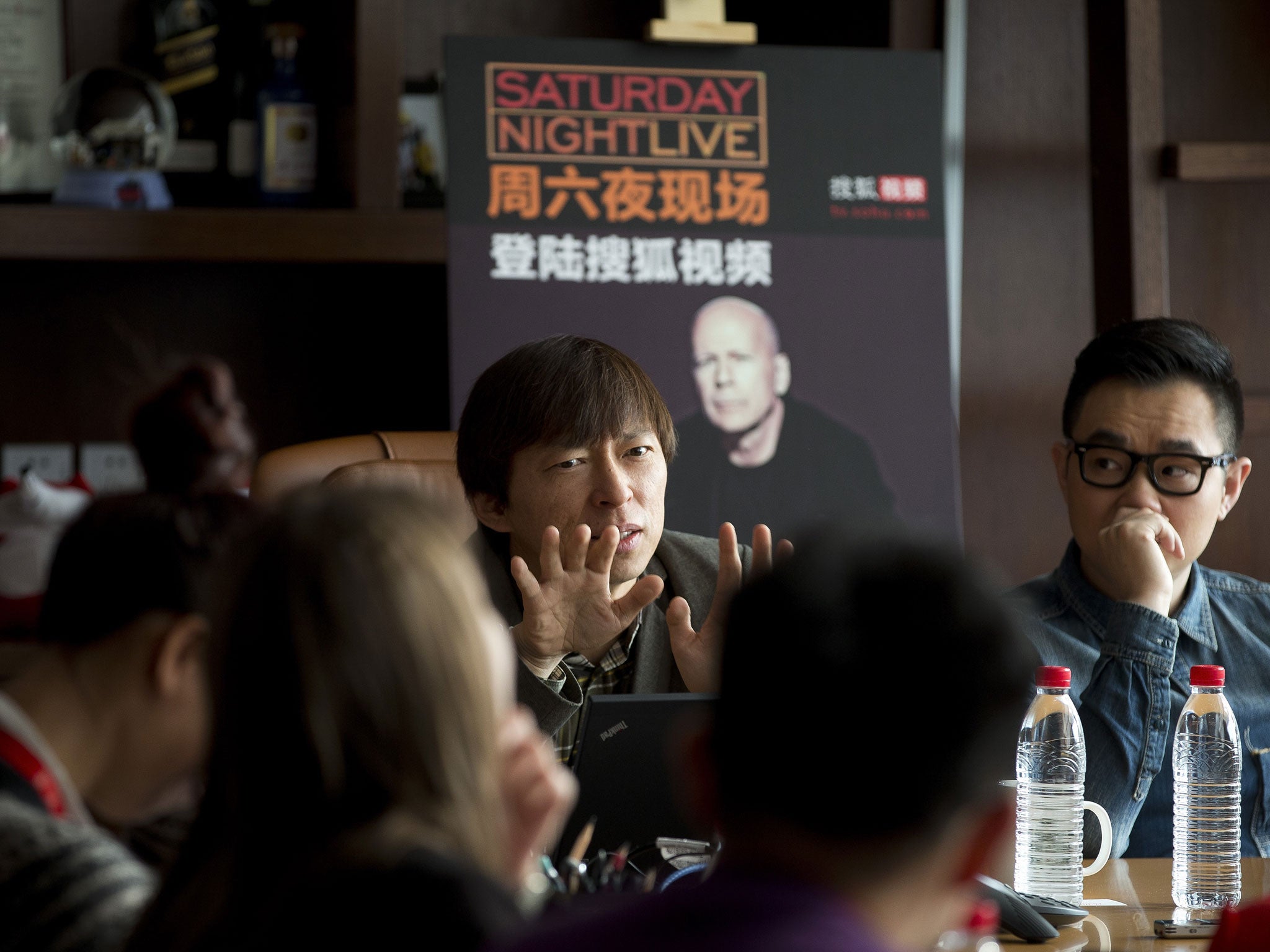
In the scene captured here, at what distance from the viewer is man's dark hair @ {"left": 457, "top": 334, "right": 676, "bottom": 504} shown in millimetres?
1946

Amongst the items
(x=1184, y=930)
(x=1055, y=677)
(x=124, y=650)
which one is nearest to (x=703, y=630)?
(x=1055, y=677)

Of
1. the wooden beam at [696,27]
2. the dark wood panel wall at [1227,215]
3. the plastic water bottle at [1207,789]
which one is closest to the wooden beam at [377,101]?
the wooden beam at [696,27]

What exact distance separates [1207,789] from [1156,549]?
0.35 metres

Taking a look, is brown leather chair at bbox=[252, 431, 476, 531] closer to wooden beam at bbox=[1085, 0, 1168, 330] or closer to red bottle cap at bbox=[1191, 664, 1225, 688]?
red bottle cap at bbox=[1191, 664, 1225, 688]

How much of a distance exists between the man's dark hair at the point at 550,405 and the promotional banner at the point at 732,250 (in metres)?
0.72

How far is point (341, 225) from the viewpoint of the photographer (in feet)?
9.63

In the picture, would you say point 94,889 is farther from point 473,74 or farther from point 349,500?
point 473,74

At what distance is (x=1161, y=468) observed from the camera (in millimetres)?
1997

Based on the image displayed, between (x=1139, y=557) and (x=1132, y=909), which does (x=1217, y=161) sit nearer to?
(x=1139, y=557)

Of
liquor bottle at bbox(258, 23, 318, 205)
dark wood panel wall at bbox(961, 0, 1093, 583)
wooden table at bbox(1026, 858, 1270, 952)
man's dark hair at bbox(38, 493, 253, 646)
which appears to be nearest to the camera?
man's dark hair at bbox(38, 493, 253, 646)

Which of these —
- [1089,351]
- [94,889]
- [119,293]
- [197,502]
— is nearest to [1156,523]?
[1089,351]

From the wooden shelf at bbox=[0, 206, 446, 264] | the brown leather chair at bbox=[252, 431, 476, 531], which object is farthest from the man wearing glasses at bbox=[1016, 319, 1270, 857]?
the wooden shelf at bbox=[0, 206, 446, 264]

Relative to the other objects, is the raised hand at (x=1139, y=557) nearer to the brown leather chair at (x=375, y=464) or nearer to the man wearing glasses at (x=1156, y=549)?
the man wearing glasses at (x=1156, y=549)

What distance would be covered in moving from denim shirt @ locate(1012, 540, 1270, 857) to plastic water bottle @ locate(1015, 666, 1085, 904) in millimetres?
54
